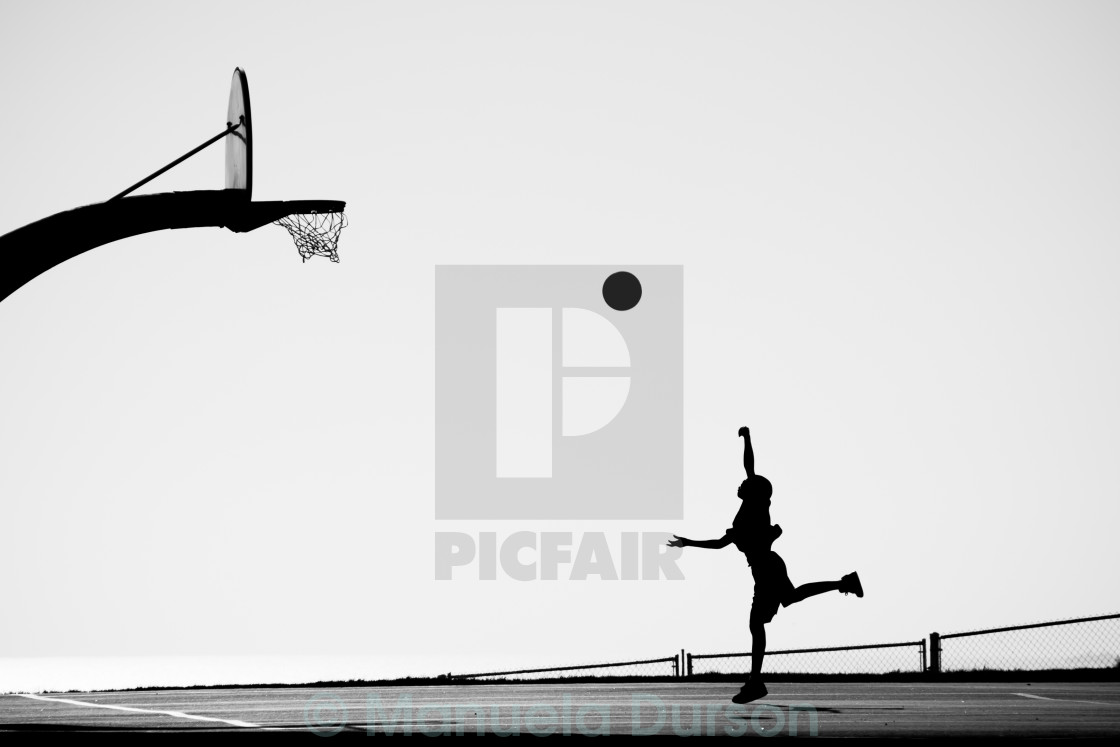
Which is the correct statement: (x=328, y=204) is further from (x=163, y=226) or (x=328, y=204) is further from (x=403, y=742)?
(x=403, y=742)

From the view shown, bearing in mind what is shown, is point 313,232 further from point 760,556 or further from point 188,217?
point 760,556

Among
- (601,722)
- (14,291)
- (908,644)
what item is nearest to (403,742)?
(601,722)

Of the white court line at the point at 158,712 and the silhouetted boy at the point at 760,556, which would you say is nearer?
the white court line at the point at 158,712

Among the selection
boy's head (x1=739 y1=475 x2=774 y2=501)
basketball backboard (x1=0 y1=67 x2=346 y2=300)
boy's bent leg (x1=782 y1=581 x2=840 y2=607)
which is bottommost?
boy's bent leg (x1=782 y1=581 x2=840 y2=607)

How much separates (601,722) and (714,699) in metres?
3.65

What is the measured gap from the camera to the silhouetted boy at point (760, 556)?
13477 mm

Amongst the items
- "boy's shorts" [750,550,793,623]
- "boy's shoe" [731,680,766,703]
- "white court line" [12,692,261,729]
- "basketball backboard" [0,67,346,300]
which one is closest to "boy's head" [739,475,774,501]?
"boy's shorts" [750,550,793,623]

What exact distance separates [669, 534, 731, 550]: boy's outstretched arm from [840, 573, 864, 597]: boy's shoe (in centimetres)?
108

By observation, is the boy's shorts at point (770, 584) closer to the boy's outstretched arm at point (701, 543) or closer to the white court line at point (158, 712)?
the boy's outstretched arm at point (701, 543)

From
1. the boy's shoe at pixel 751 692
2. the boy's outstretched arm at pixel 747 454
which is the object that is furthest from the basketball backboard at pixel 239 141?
the boy's shoe at pixel 751 692

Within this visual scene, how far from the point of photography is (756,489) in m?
13.5

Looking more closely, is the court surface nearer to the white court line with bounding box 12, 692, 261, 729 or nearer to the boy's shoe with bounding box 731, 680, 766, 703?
the white court line with bounding box 12, 692, 261, 729

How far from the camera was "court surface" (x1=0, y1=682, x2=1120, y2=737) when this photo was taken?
33.8 feet

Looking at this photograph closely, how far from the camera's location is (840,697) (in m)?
15.0
